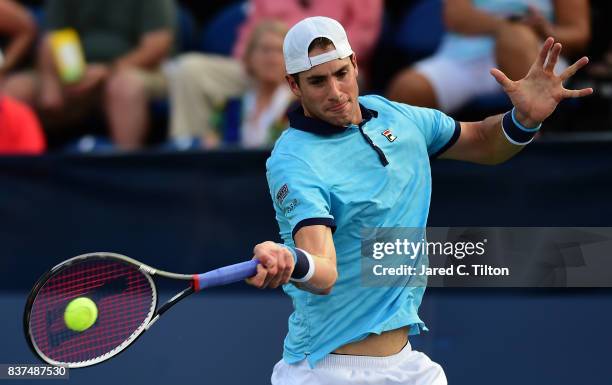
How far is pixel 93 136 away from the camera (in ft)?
26.2

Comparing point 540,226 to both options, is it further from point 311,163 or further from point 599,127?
point 311,163

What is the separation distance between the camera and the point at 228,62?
7566 mm

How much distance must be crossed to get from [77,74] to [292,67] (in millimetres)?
4030

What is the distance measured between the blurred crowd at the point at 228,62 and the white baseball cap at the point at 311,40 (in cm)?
254

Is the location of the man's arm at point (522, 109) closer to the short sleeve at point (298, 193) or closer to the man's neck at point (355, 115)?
the man's neck at point (355, 115)

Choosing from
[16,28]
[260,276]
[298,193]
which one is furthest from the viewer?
[16,28]

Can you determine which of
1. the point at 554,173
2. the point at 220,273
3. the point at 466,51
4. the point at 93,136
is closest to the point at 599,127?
the point at 466,51

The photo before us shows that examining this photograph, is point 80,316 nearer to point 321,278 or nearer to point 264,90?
point 321,278

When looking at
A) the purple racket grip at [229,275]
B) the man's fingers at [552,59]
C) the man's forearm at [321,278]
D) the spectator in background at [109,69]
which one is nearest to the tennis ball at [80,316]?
the purple racket grip at [229,275]

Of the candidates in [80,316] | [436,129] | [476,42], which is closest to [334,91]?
[436,129]

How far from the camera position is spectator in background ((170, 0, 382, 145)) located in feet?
24.0

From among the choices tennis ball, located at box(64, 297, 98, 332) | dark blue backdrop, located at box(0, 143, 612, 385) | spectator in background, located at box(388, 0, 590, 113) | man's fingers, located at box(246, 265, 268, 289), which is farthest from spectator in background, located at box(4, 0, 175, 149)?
man's fingers, located at box(246, 265, 268, 289)

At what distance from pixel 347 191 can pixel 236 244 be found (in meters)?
2.06

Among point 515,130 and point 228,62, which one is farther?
point 228,62
